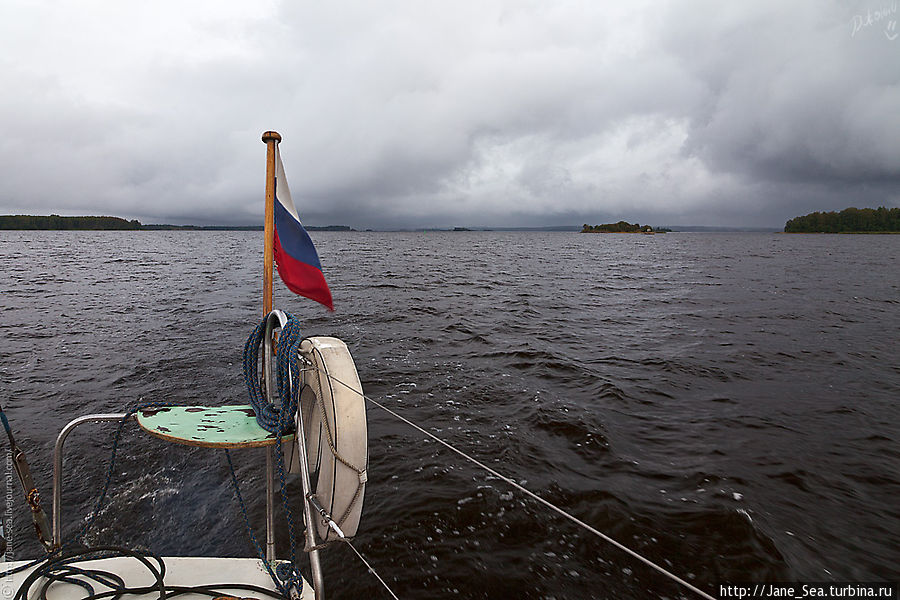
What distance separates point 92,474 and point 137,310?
13549 millimetres

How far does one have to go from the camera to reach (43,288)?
22.6 meters

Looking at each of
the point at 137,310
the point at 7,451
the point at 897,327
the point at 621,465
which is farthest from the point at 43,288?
the point at 897,327

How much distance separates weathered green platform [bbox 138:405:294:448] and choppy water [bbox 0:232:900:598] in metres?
1.93

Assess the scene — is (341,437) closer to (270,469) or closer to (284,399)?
(284,399)

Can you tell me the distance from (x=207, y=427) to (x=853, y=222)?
729ft

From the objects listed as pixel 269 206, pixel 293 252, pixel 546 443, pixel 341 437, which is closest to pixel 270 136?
pixel 269 206

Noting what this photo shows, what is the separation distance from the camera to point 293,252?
472 cm

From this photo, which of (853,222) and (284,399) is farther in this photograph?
(853,222)

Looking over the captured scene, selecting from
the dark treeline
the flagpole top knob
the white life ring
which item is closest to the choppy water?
the white life ring

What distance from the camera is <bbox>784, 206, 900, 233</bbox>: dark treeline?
155 m

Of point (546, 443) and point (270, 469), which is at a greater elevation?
point (270, 469)

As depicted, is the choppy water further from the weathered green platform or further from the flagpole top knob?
the flagpole top knob

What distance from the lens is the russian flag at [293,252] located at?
4.55 m

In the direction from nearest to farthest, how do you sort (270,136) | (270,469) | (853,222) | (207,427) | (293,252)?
(207,427)
(270,469)
(270,136)
(293,252)
(853,222)
